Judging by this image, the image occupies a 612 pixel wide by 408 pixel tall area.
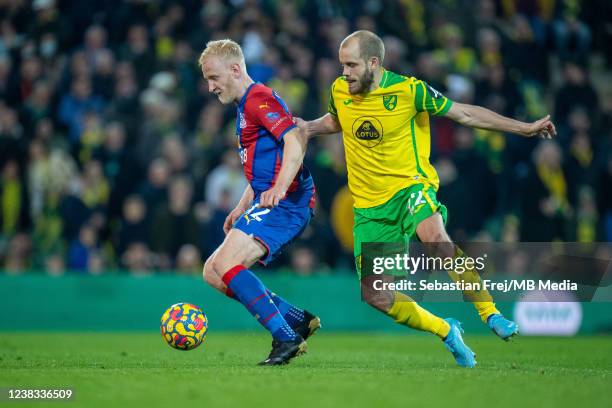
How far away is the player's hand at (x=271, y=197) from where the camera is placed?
7594 mm

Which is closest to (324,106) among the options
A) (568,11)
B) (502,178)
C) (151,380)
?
(502,178)

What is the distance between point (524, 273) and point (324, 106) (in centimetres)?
403

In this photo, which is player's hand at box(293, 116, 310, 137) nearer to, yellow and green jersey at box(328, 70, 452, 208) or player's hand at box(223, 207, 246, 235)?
yellow and green jersey at box(328, 70, 452, 208)

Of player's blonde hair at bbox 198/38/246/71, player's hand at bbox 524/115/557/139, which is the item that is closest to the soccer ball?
player's blonde hair at bbox 198/38/246/71

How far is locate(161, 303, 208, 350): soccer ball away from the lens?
8281 millimetres

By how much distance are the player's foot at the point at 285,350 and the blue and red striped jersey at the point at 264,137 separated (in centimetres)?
116

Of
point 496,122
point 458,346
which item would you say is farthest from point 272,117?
point 458,346

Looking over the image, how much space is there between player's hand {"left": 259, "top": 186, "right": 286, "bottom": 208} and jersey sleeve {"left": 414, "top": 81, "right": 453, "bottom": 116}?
139 cm

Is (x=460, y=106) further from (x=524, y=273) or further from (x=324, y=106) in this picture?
(x=324, y=106)

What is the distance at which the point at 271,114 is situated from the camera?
8016 millimetres

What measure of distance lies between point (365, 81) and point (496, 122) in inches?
41.9

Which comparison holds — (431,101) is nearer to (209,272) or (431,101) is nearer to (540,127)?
(540,127)

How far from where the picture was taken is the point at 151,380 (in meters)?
6.87

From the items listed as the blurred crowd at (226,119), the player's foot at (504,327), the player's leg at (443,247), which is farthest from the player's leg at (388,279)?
the blurred crowd at (226,119)
